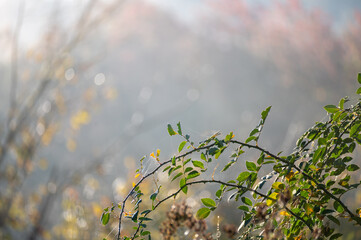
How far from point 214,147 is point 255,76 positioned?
14894 mm

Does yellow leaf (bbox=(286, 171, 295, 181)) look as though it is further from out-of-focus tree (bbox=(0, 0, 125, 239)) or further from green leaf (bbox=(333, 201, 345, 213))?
out-of-focus tree (bbox=(0, 0, 125, 239))

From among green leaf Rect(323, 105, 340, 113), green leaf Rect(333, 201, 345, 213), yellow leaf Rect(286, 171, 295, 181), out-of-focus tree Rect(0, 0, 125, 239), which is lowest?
green leaf Rect(333, 201, 345, 213)

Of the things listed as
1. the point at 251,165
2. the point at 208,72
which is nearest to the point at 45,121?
the point at 251,165

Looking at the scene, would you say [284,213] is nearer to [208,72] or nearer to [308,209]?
[308,209]

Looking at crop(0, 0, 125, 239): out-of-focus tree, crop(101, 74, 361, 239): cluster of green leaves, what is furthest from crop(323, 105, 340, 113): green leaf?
crop(0, 0, 125, 239): out-of-focus tree

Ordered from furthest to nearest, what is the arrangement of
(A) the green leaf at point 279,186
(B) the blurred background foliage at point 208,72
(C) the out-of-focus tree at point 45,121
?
(B) the blurred background foliage at point 208,72 → (C) the out-of-focus tree at point 45,121 → (A) the green leaf at point 279,186

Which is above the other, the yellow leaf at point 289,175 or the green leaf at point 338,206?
the yellow leaf at point 289,175

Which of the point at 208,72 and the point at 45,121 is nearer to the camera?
the point at 45,121

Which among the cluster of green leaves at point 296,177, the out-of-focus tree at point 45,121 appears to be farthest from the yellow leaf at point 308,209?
the out-of-focus tree at point 45,121

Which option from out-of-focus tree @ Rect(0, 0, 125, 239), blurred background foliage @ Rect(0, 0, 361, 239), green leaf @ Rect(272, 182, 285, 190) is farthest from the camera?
blurred background foliage @ Rect(0, 0, 361, 239)

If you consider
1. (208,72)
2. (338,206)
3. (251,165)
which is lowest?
(338,206)

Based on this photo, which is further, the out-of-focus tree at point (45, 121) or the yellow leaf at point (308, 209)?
the out-of-focus tree at point (45, 121)

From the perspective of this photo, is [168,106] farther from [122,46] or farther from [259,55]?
[259,55]

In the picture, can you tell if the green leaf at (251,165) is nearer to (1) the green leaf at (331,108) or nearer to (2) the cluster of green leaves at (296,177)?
(2) the cluster of green leaves at (296,177)
